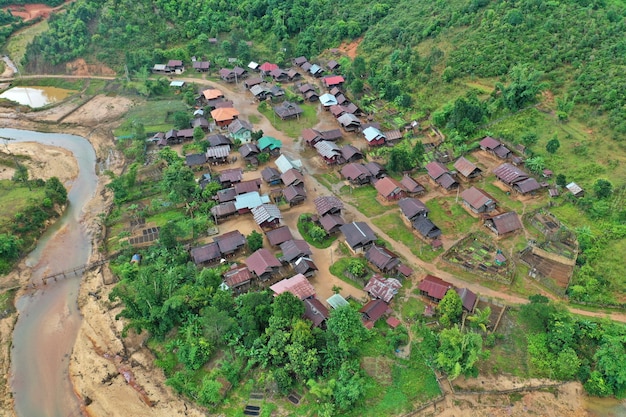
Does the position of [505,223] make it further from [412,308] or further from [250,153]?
[250,153]

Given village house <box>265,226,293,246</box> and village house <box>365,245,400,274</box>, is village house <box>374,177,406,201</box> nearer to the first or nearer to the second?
village house <box>365,245,400,274</box>

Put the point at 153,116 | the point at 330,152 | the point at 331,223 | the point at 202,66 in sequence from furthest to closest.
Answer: the point at 202,66, the point at 153,116, the point at 330,152, the point at 331,223

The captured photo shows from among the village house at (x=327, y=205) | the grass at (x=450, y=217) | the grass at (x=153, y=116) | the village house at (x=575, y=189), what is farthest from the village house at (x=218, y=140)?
the village house at (x=575, y=189)

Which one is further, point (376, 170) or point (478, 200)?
point (376, 170)

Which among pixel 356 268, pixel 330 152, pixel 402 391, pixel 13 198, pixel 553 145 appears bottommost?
pixel 402 391

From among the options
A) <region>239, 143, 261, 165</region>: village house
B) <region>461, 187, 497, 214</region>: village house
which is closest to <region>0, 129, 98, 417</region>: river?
<region>239, 143, 261, 165</region>: village house

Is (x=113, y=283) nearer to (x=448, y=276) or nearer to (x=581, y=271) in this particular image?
(x=448, y=276)

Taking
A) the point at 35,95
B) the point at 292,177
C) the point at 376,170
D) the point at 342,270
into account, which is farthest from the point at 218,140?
the point at 35,95

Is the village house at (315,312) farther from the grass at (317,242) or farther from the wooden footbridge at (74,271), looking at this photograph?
the wooden footbridge at (74,271)
